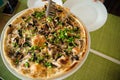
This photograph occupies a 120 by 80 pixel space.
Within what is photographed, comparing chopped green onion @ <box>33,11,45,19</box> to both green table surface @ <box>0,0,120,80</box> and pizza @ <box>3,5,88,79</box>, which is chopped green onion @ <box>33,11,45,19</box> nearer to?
pizza @ <box>3,5,88,79</box>

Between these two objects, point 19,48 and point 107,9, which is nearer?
point 19,48

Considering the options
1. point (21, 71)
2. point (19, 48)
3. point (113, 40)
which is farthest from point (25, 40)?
point (113, 40)

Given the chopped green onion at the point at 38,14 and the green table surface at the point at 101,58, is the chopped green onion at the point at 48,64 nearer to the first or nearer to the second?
the green table surface at the point at 101,58

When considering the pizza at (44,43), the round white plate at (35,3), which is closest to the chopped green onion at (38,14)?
the pizza at (44,43)

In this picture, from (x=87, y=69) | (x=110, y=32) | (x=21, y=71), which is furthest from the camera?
(x=110, y=32)

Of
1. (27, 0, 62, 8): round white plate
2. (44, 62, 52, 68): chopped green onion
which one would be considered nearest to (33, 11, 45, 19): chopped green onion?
(27, 0, 62, 8): round white plate

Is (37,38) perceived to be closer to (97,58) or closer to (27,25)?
(27,25)

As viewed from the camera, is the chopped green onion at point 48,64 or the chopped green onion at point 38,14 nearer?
the chopped green onion at point 48,64
